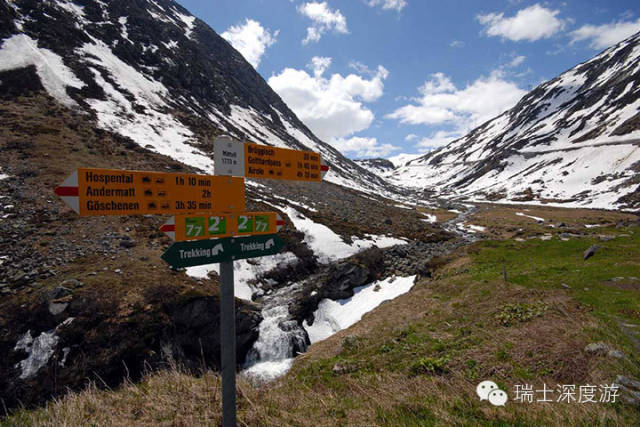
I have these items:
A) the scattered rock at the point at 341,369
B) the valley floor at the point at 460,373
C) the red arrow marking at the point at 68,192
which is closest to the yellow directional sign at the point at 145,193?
the red arrow marking at the point at 68,192

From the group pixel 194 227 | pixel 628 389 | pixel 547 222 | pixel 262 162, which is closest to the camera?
pixel 194 227

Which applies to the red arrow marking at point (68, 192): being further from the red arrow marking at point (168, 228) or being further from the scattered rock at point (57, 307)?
the scattered rock at point (57, 307)

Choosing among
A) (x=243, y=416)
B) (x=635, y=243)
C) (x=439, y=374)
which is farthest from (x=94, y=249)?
(x=635, y=243)

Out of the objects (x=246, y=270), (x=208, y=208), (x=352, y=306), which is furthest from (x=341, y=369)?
(x=246, y=270)

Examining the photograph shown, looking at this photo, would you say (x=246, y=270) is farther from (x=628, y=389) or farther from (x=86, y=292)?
(x=628, y=389)

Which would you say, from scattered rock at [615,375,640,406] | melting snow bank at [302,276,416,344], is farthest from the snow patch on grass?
scattered rock at [615,375,640,406]

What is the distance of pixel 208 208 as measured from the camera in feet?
11.6

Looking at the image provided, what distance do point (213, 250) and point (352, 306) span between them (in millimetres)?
19159

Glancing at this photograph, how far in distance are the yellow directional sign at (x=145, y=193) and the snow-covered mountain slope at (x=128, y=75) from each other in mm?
39395

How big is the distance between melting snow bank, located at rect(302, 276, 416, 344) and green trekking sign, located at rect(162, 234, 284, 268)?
15785 millimetres

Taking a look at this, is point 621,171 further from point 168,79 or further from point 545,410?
point 168,79

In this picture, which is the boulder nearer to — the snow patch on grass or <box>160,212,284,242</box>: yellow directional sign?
<box>160,212,284,242</box>: yellow directional sign

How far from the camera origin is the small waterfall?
1507 cm

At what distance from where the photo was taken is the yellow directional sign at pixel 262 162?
354 centimetres
